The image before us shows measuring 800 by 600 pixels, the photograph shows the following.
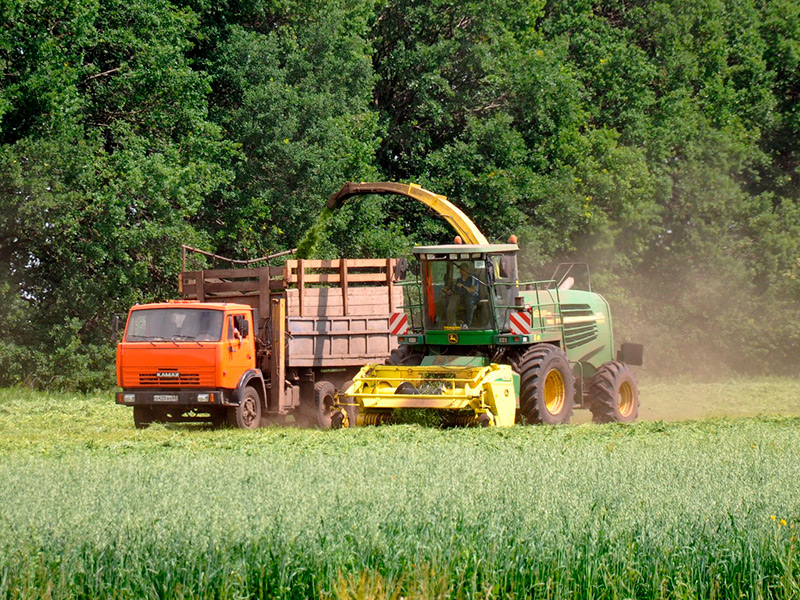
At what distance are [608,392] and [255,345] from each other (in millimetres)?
6127

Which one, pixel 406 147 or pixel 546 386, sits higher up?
pixel 406 147

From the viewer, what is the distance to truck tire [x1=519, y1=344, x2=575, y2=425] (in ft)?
53.4

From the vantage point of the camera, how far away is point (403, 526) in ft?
21.8

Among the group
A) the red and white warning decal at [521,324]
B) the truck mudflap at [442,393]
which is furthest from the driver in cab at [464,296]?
the truck mudflap at [442,393]

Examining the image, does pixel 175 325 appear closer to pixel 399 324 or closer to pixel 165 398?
pixel 165 398

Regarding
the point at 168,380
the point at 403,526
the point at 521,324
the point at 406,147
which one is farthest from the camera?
the point at 406,147

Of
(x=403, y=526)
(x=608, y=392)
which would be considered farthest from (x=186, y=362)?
(x=403, y=526)

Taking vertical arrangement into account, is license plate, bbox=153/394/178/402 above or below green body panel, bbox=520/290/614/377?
below

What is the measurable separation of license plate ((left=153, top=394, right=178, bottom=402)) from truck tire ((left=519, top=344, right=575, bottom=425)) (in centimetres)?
517

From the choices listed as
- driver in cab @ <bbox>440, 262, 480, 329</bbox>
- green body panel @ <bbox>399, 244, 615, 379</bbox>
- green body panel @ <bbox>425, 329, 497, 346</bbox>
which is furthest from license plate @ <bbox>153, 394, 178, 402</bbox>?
driver in cab @ <bbox>440, 262, 480, 329</bbox>

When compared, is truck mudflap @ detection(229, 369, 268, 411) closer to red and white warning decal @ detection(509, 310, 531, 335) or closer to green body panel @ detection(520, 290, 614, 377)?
red and white warning decal @ detection(509, 310, 531, 335)

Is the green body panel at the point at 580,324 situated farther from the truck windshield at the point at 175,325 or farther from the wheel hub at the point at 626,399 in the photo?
the truck windshield at the point at 175,325

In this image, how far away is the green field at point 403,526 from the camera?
5961mm

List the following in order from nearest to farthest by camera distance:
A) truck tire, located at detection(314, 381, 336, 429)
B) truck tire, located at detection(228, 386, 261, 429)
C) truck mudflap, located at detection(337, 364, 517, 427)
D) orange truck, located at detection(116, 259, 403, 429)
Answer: truck mudflap, located at detection(337, 364, 517, 427), orange truck, located at detection(116, 259, 403, 429), truck tire, located at detection(228, 386, 261, 429), truck tire, located at detection(314, 381, 336, 429)
